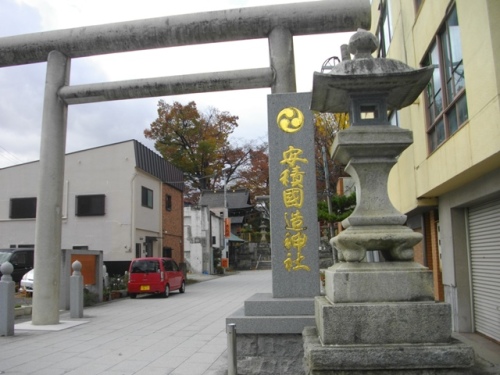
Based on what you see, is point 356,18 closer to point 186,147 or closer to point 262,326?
point 262,326

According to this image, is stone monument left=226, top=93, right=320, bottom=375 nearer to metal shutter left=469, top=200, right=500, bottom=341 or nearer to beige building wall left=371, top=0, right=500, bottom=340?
beige building wall left=371, top=0, right=500, bottom=340

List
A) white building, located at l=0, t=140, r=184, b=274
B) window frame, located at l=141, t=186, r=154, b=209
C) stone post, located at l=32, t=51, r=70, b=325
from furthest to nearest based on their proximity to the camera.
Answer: window frame, located at l=141, t=186, r=154, b=209, white building, located at l=0, t=140, r=184, b=274, stone post, located at l=32, t=51, r=70, b=325

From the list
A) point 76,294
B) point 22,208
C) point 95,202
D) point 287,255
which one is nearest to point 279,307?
point 287,255

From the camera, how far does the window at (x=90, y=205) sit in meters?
25.2

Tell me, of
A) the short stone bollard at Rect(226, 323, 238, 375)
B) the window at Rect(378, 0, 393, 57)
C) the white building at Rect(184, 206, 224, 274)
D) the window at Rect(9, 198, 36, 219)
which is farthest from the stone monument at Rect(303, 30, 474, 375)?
the white building at Rect(184, 206, 224, 274)

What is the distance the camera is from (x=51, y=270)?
1056 centimetres

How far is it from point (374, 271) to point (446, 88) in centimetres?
650

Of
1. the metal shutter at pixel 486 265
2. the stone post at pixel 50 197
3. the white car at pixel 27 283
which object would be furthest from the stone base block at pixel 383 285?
the white car at pixel 27 283

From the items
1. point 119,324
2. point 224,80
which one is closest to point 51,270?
point 119,324

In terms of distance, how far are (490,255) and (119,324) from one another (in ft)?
28.5

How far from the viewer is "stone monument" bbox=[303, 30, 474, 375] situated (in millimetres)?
3736

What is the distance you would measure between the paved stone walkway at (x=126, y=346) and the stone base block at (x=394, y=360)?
3.65m

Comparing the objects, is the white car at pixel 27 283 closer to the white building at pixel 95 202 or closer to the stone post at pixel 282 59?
the white building at pixel 95 202

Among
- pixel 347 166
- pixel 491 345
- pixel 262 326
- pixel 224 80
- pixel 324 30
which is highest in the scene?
pixel 324 30
